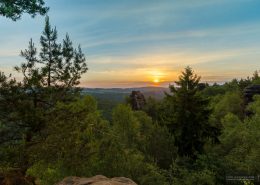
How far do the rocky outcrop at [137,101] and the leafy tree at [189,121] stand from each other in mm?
63244

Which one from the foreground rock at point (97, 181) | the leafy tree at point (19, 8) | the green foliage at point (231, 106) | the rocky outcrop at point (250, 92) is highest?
the leafy tree at point (19, 8)

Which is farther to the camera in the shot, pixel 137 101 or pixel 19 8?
pixel 137 101

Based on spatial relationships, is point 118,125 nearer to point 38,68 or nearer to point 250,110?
point 38,68

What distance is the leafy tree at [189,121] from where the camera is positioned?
42050mm

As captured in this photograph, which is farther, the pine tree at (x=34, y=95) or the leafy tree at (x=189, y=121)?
the leafy tree at (x=189, y=121)

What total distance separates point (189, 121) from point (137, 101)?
66608 millimetres

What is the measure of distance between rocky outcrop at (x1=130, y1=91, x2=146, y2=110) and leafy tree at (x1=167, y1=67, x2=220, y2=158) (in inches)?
2490

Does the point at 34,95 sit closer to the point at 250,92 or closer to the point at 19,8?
the point at 19,8

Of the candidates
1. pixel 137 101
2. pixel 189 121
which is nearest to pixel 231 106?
pixel 137 101

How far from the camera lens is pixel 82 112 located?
59.9 feet

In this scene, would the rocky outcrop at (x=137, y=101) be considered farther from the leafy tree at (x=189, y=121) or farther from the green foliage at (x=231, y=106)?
the leafy tree at (x=189, y=121)

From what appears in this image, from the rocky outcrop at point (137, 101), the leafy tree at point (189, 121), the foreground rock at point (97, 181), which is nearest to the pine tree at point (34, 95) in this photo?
the foreground rock at point (97, 181)

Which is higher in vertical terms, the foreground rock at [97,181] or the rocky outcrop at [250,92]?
the rocky outcrop at [250,92]

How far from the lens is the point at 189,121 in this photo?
4228 centimetres
